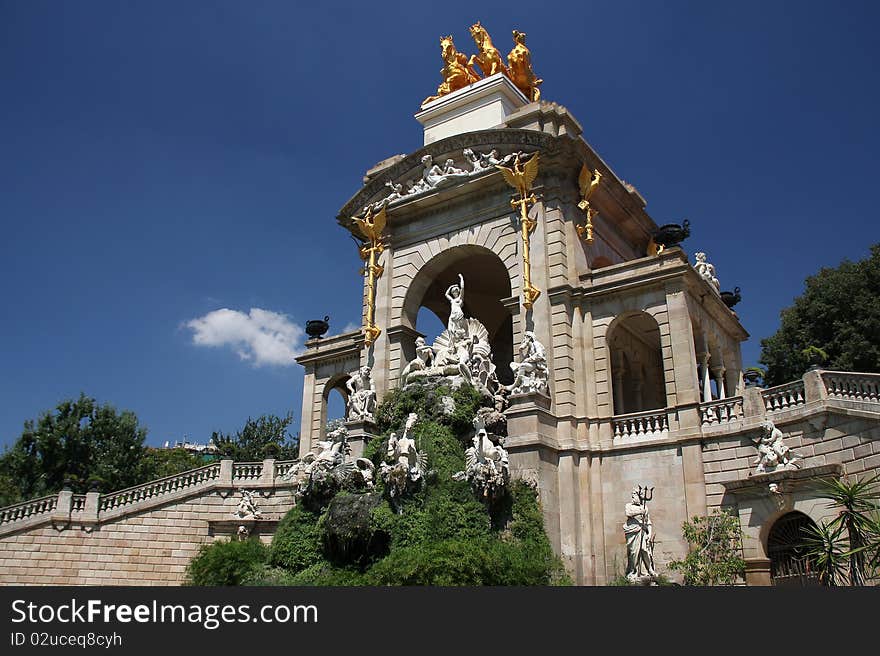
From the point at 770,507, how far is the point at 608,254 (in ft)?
36.4

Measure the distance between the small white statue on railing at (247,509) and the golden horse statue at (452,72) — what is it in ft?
56.2

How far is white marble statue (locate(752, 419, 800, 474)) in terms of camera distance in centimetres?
1811

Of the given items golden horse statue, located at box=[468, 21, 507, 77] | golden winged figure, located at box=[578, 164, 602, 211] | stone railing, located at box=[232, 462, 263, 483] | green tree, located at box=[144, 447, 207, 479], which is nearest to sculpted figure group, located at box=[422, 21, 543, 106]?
golden horse statue, located at box=[468, 21, 507, 77]

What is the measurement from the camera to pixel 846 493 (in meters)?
14.9

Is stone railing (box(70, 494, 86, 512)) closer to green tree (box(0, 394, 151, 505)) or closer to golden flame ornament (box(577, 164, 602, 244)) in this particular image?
green tree (box(0, 394, 151, 505))

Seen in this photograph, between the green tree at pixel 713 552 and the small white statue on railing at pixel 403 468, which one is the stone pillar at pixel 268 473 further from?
the green tree at pixel 713 552

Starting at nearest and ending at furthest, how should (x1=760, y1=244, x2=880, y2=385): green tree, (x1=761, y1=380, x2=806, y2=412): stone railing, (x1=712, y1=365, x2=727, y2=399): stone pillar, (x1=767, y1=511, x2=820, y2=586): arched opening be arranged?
(x1=767, y1=511, x2=820, y2=586): arched opening, (x1=761, y1=380, x2=806, y2=412): stone railing, (x1=712, y1=365, x2=727, y2=399): stone pillar, (x1=760, y1=244, x2=880, y2=385): green tree

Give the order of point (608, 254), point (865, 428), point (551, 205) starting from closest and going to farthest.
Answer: point (865, 428) < point (551, 205) < point (608, 254)

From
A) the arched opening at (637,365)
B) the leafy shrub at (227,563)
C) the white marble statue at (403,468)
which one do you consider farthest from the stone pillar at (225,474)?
the arched opening at (637,365)

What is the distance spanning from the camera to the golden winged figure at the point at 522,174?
24.4 meters

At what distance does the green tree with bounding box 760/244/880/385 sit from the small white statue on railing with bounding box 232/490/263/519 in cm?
2080

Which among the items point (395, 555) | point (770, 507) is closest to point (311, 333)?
point (395, 555)

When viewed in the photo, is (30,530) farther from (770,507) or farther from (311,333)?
(770,507)

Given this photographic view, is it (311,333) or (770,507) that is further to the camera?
(311,333)
